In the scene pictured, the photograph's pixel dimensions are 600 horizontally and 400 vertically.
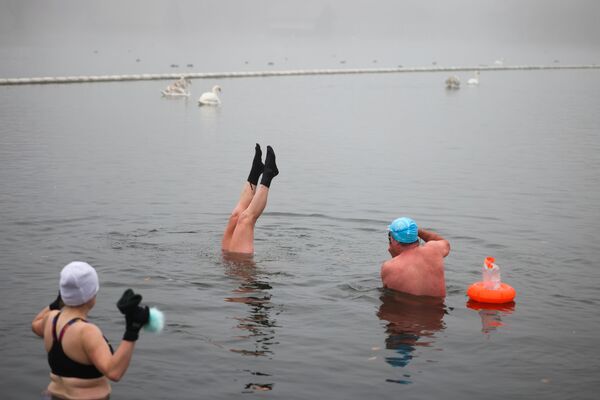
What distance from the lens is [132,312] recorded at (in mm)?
6914

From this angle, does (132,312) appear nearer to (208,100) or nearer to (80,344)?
(80,344)

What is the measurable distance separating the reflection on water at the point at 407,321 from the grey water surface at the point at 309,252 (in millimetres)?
40

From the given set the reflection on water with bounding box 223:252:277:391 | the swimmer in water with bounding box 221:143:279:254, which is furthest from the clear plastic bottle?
the swimmer in water with bounding box 221:143:279:254

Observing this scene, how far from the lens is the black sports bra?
752cm

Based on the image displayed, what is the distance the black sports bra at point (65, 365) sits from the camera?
7.52 metres

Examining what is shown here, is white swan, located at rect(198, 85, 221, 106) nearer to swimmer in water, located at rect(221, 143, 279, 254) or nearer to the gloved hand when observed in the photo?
swimmer in water, located at rect(221, 143, 279, 254)

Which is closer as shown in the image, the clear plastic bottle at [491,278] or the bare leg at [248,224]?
the clear plastic bottle at [491,278]

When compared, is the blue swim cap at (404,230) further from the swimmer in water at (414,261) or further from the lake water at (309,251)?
the lake water at (309,251)

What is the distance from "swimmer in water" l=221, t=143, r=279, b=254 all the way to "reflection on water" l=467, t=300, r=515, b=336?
386cm

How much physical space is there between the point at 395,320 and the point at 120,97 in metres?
42.8

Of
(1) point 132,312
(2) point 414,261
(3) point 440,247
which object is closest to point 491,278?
(3) point 440,247

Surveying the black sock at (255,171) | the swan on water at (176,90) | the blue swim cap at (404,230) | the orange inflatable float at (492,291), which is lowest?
the orange inflatable float at (492,291)

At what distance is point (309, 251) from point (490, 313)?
4.47 m

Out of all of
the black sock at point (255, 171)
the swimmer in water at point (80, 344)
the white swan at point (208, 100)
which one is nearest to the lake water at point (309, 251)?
the black sock at point (255, 171)
